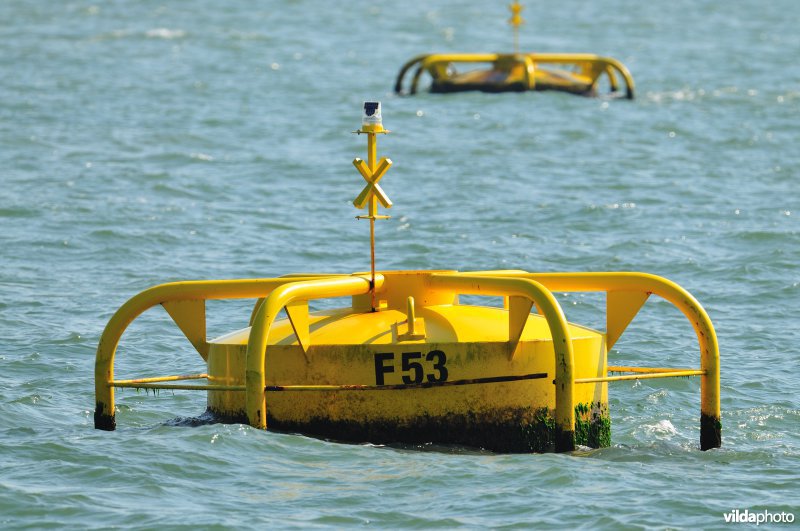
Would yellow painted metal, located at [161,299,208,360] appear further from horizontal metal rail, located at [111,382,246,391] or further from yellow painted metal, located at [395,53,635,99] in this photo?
yellow painted metal, located at [395,53,635,99]

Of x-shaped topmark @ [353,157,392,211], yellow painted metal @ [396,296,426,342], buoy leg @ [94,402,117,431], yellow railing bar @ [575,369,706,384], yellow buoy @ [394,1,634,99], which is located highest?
yellow buoy @ [394,1,634,99]

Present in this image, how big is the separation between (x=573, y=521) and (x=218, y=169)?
1735 cm

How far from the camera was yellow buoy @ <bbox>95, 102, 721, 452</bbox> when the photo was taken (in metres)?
11.0

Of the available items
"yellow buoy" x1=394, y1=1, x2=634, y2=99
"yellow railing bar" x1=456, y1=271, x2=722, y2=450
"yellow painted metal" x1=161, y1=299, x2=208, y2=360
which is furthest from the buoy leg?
"yellow buoy" x1=394, y1=1, x2=634, y2=99

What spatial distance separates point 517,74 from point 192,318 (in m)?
23.8

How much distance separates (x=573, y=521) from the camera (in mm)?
9961

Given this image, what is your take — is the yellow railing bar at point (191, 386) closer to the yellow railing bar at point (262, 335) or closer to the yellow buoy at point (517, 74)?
the yellow railing bar at point (262, 335)

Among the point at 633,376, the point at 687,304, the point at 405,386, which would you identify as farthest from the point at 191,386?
the point at 687,304

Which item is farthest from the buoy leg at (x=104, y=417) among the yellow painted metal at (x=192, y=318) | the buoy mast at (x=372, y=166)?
the buoy mast at (x=372, y=166)

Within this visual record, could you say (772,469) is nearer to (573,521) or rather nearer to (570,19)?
(573,521)

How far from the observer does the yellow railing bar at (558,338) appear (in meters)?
10.7

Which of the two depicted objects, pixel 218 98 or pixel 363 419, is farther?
pixel 218 98

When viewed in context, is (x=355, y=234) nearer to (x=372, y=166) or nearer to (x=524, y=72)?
(x=372, y=166)

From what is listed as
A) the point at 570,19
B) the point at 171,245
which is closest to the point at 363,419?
the point at 171,245
